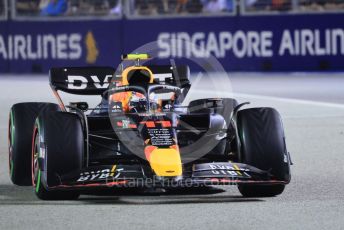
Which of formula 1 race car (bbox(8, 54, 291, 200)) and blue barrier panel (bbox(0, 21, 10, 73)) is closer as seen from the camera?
formula 1 race car (bbox(8, 54, 291, 200))

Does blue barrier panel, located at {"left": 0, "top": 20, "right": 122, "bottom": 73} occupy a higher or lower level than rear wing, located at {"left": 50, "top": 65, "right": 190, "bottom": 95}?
lower

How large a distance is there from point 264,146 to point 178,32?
16.7m

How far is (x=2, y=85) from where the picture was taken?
2256 cm

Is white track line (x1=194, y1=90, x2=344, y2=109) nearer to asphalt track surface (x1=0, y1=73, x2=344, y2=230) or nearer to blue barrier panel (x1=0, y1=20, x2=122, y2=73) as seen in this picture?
asphalt track surface (x1=0, y1=73, x2=344, y2=230)

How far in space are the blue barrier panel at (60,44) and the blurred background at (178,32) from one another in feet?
0.07

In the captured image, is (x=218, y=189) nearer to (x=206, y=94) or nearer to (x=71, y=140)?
(x=71, y=140)

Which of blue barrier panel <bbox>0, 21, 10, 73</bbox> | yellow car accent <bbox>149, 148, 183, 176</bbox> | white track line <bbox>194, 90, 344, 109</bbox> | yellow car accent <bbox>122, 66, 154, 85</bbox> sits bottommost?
blue barrier panel <bbox>0, 21, 10, 73</bbox>

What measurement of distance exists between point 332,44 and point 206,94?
4.96 m

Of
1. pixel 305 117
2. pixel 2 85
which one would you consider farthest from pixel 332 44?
pixel 305 117

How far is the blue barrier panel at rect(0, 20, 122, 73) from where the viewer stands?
25.3 m

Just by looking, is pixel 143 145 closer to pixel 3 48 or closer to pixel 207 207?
pixel 207 207

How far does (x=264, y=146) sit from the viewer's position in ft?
27.1

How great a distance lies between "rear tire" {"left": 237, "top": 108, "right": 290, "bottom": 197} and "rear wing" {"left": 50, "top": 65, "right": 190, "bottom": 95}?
165 cm

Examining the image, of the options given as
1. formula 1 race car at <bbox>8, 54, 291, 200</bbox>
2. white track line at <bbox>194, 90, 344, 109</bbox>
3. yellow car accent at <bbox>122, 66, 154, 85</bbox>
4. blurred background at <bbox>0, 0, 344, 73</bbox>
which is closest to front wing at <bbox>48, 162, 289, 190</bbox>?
formula 1 race car at <bbox>8, 54, 291, 200</bbox>
